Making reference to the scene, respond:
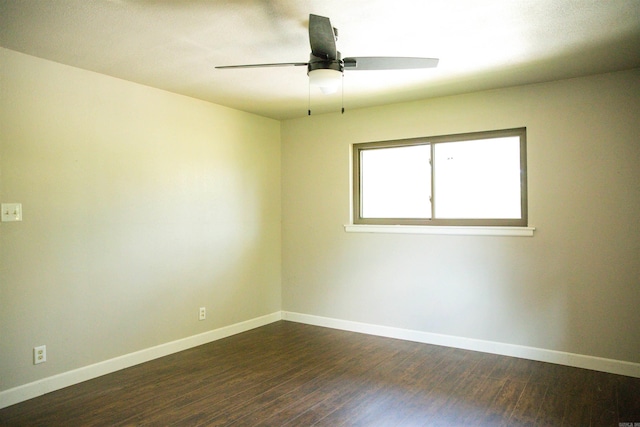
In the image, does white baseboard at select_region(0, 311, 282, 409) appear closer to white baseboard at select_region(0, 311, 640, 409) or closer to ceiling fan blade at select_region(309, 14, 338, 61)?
white baseboard at select_region(0, 311, 640, 409)

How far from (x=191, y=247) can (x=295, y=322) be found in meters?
1.64

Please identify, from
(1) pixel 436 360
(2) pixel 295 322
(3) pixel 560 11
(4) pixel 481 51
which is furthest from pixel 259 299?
(3) pixel 560 11

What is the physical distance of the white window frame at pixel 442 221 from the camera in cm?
381

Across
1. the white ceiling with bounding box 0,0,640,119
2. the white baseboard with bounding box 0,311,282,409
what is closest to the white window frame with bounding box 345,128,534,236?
the white ceiling with bounding box 0,0,640,119

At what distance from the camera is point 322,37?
2.23 m

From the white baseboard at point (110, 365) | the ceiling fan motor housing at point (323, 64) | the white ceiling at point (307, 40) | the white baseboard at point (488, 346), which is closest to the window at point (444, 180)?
the white ceiling at point (307, 40)

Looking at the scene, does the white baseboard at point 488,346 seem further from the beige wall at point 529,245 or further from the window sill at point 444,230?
the window sill at point 444,230

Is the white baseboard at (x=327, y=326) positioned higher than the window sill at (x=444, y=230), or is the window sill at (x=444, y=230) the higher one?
the window sill at (x=444, y=230)

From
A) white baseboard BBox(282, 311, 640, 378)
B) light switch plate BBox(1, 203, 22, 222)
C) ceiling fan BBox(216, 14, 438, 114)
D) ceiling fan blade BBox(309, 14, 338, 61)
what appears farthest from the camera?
white baseboard BBox(282, 311, 640, 378)

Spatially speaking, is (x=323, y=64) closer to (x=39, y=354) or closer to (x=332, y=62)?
(x=332, y=62)

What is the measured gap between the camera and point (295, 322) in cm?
504

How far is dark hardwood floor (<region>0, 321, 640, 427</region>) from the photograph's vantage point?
263cm

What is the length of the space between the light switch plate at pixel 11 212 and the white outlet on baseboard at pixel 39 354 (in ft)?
3.04

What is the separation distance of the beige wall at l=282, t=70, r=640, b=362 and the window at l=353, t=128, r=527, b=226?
130 millimetres
